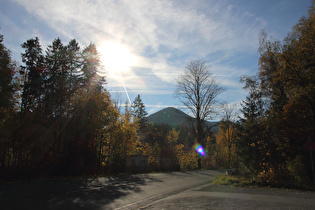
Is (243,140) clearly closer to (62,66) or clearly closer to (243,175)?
(243,175)

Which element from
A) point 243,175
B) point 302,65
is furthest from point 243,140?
point 302,65

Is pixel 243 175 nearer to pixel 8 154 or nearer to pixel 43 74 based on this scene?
pixel 8 154

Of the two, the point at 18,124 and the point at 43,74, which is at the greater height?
the point at 43,74

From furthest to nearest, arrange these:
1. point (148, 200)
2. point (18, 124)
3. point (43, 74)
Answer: point (43, 74) → point (18, 124) → point (148, 200)

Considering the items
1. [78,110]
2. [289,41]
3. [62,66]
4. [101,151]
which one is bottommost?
[101,151]

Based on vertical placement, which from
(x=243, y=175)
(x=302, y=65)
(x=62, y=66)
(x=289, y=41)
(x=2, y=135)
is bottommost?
(x=243, y=175)

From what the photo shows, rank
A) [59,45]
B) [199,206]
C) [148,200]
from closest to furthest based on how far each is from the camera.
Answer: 1. [199,206]
2. [148,200]
3. [59,45]

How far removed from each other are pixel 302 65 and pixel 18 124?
67.5 ft

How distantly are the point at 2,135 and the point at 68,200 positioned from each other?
9129mm

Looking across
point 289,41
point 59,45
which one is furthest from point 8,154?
point 289,41

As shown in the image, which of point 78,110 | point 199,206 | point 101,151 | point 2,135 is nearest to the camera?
point 199,206

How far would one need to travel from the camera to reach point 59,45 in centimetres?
2980

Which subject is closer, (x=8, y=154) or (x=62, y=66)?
(x=8, y=154)

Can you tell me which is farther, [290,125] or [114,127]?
[114,127]
